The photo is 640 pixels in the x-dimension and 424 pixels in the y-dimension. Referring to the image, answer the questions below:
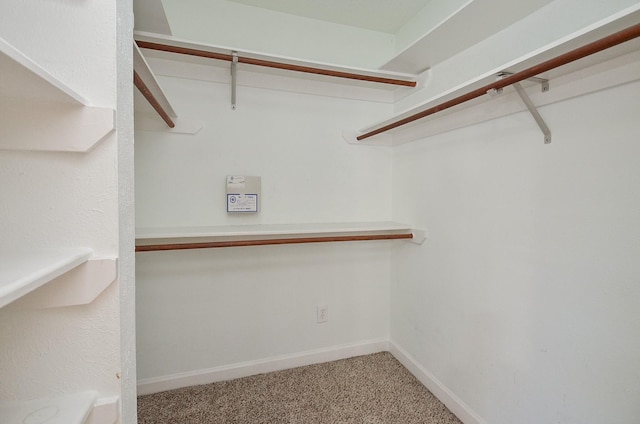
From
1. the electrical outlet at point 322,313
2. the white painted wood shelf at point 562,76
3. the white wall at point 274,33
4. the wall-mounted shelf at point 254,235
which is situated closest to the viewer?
the white painted wood shelf at point 562,76

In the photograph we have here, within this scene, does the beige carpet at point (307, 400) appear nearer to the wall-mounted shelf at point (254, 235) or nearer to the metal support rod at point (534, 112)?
the wall-mounted shelf at point (254, 235)

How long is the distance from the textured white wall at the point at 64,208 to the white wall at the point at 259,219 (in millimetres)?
991

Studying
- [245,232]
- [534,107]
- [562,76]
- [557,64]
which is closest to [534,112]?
[534,107]

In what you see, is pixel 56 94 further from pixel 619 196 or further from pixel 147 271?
pixel 619 196

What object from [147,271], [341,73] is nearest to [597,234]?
[341,73]

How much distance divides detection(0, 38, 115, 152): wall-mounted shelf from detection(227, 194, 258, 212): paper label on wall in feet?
3.39

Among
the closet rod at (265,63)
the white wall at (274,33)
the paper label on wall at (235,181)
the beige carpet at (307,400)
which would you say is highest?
the white wall at (274,33)

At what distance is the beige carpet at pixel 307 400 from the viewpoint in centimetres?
141

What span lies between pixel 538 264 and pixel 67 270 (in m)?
1.43

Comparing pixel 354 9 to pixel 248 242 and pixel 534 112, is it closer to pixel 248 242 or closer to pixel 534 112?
pixel 534 112

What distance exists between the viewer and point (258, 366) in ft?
5.75

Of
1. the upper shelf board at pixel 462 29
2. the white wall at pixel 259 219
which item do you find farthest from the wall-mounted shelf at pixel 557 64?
the white wall at pixel 259 219

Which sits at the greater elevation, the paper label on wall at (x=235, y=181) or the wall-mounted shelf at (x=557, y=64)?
the wall-mounted shelf at (x=557, y=64)

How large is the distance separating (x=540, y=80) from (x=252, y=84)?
54.7 inches
